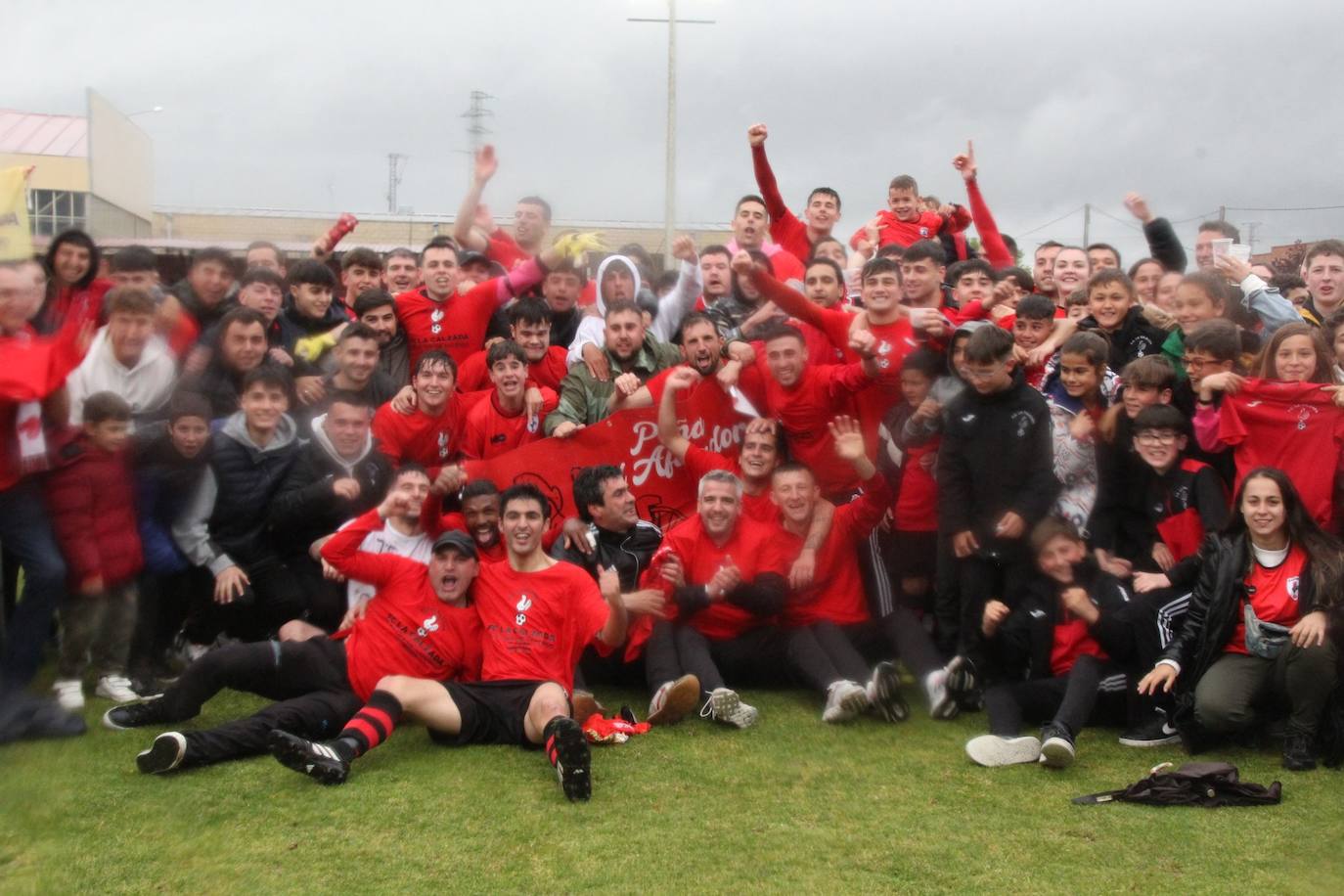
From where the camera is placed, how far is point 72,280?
6.63 meters

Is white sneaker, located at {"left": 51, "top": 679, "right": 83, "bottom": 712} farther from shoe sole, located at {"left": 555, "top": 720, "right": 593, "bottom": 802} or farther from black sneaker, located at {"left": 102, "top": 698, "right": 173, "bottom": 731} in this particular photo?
shoe sole, located at {"left": 555, "top": 720, "right": 593, "bottom": 802}

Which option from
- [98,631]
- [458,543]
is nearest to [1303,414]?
[458,543]

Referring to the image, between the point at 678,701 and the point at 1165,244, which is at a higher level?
the point at 1165,244

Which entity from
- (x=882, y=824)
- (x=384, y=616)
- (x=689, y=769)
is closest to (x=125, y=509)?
(x=384, y=616)

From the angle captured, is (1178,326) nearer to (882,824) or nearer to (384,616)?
(882,824)

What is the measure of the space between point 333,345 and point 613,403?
5.80ft

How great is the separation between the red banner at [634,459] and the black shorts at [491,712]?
1482 mm

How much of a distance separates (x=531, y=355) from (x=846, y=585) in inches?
90.2

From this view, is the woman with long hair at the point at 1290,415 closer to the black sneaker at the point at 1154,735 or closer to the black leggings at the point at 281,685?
the black sneaker at the point at 1154,735

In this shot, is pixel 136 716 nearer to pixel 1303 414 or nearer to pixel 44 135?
pixel 44 135

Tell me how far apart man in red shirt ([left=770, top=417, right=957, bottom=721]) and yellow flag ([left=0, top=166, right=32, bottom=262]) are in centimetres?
407

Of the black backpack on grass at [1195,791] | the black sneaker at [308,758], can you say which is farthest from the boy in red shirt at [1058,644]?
the black sneaker at [308,758]

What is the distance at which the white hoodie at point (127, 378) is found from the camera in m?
6.08

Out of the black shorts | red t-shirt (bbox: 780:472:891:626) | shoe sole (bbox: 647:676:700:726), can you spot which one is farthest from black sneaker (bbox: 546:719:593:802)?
red t-shirt (bbox: 780:472:891:626)
